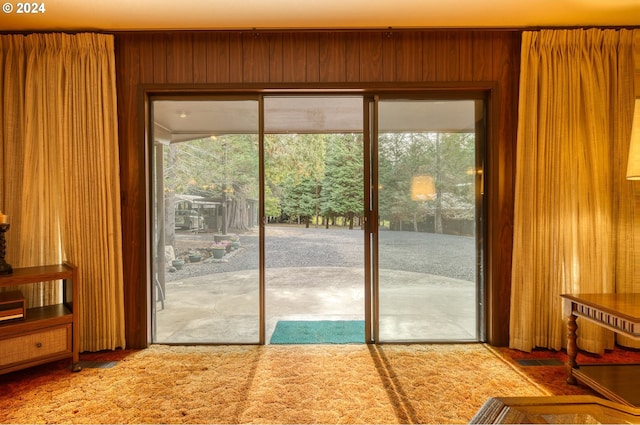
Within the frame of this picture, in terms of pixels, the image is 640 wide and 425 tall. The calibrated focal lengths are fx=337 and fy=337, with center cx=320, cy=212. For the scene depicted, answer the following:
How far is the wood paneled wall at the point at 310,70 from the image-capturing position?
8.93ft

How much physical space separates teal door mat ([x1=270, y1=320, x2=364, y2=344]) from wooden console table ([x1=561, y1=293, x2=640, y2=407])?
149cm

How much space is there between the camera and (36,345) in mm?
2240

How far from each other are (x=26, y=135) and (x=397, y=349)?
3.34m

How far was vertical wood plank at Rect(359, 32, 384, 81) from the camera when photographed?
8.96ft

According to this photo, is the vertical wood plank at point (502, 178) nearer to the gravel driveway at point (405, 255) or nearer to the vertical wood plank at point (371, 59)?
the gravel driveway at point (405, 255)

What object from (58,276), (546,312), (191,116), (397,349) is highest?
(191,116)

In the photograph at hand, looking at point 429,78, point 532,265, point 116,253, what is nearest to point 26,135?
point 116,253

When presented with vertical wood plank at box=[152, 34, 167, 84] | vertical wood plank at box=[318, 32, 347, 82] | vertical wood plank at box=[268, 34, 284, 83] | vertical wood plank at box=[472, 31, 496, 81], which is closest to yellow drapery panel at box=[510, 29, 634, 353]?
vertical wood plank at box=[472, 31, 496, 81]

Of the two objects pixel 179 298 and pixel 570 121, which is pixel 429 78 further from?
pixel 179 298

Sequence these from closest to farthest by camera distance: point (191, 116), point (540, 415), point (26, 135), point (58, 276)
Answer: point (540, 415) → point (58, 276) → point (26, 135) → point (191, 116)

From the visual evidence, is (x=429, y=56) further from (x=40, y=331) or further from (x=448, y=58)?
(x=40, y=331)

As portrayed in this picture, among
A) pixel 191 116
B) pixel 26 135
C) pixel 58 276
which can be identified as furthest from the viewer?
pixel 191 116

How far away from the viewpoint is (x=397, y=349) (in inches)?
107

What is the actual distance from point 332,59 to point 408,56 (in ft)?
2.02
